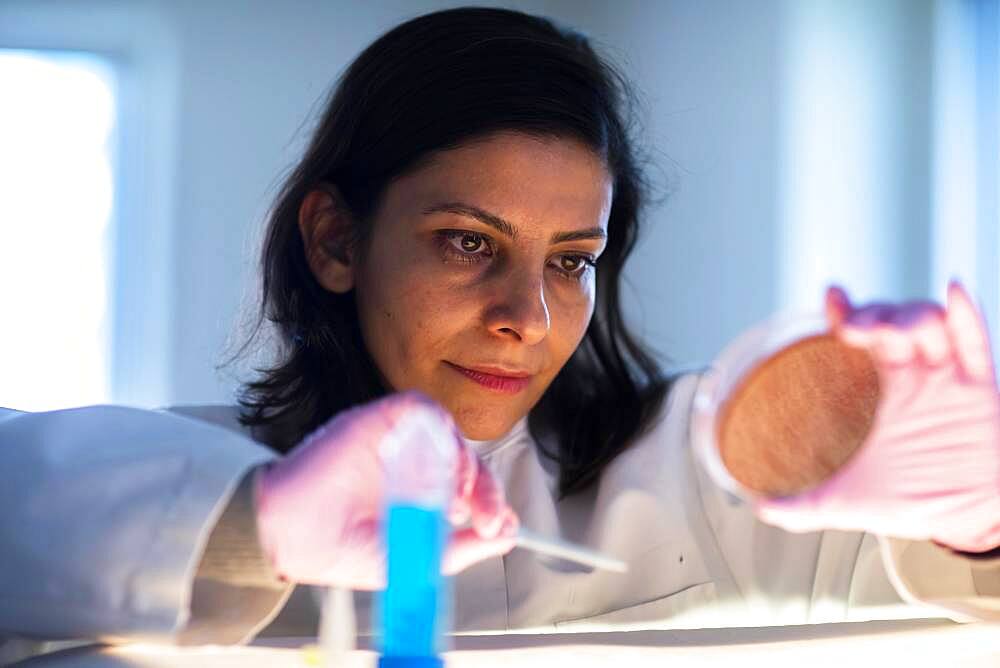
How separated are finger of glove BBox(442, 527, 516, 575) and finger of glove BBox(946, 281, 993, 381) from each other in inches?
13.8

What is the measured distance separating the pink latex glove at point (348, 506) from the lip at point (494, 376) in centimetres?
40

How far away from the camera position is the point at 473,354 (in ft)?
3.81

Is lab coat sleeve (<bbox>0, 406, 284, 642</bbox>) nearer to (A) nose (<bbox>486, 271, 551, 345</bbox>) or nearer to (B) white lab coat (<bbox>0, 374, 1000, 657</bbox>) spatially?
(B) white lab coat (<bbox>0, 374, 1000, 657</bbox>)

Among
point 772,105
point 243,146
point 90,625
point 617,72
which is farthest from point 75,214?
point 90,625

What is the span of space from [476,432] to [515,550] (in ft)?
0.54

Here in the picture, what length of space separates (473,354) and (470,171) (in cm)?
20

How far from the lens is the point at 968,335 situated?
786mm

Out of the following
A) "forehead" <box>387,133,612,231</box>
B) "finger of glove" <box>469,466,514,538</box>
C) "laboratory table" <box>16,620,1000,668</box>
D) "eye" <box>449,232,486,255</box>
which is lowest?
"laboratory table" <box>16,620,1000,668</box>

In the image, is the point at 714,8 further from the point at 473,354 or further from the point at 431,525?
the point at 431,525

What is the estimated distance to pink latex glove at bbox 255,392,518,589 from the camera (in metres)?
0.73

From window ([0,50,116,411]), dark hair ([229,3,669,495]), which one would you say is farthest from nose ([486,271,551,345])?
window ([0,50,116,411])

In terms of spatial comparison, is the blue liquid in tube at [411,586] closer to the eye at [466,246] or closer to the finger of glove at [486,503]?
the finger of glove at [486,503]

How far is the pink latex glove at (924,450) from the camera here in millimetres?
785

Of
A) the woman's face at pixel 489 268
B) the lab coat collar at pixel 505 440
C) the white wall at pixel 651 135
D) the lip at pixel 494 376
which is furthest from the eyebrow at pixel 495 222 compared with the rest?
the white wall at pixel 651 135
